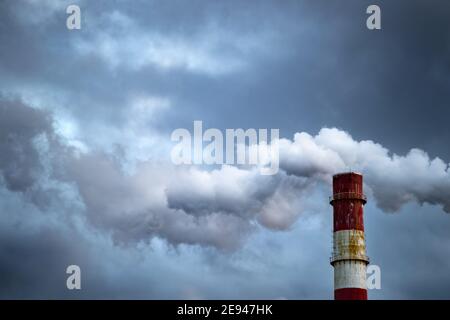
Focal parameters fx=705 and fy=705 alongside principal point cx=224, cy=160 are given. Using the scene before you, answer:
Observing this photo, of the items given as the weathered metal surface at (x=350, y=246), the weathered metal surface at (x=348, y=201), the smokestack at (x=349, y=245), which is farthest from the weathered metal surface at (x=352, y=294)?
the weathered metal surface at (x=348, y=201)

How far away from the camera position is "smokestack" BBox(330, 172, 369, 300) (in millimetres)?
62156

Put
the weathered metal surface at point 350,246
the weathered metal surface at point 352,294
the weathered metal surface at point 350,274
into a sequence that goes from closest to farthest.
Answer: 1. the weathered metal surface at point 352,294
2. the weathered metal surface at point 350,274
3. the weathered metal surface at point 350,246

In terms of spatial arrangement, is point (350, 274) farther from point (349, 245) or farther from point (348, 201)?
point (348, 201)

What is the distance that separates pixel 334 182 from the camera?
66.2m

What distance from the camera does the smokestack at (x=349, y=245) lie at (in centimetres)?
6216

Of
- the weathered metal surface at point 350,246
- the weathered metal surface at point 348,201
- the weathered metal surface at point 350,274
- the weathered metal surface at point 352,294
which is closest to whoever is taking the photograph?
the weathered metal surface at point 352,294

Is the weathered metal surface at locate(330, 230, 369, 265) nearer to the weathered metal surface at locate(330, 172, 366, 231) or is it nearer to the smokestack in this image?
the smokestack

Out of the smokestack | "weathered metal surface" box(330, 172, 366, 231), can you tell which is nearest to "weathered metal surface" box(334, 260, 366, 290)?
the smokestack

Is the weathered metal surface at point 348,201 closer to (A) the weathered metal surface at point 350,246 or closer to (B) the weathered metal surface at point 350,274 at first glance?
(A) the weathered metal surface at point 350,246
